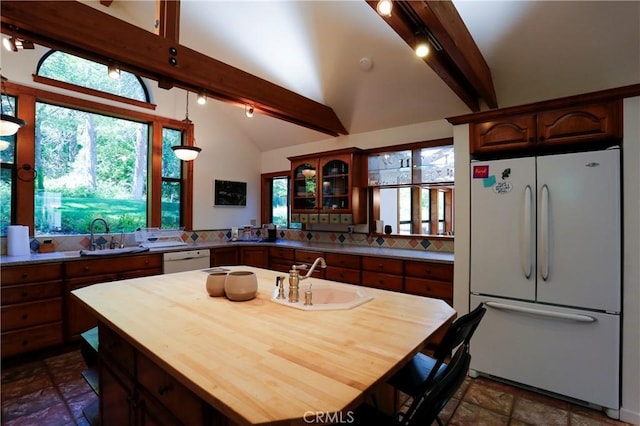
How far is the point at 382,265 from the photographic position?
10.8 ft

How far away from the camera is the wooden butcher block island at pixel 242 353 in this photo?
2.43 feet

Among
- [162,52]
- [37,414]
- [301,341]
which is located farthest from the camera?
[162,52]

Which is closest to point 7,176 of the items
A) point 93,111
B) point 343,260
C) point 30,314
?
point 93,111

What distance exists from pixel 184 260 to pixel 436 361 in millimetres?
3386

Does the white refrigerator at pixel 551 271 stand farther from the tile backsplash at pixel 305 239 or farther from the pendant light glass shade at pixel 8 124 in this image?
the pendant light glass shade at pixel 8 124

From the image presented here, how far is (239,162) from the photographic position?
517cm

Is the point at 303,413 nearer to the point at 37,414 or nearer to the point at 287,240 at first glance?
the point at 37,414

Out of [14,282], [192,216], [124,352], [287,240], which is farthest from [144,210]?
[124,352]

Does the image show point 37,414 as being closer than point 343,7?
Yes

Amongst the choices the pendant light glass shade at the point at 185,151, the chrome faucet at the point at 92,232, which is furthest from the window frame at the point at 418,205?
the chrome faucet at the point at 92,232

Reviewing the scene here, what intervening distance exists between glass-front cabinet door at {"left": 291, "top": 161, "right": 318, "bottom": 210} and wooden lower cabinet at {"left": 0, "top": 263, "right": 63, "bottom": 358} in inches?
111

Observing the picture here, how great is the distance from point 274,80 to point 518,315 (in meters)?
3.56

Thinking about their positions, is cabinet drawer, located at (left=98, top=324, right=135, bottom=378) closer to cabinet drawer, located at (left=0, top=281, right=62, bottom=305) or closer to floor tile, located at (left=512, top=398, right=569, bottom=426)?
cabinet drawer, located at (left=0, top=281, right=62, bottom=305)

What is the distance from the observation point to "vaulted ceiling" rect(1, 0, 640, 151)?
87.8 inches
